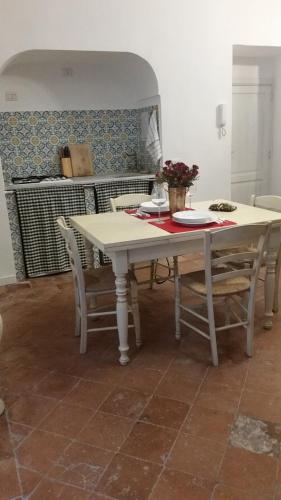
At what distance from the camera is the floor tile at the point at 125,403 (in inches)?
76.1

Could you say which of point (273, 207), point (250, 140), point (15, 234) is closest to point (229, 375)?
point (273, 207)

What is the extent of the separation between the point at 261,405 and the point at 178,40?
3.39m

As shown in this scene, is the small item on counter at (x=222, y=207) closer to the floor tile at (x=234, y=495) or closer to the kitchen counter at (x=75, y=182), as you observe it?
the kitchen counter at (x=75, y=182)

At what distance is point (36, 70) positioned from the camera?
402 centimetres

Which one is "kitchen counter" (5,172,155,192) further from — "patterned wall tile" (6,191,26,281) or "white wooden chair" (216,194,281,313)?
"white wooden chair" (216,194,281,313)

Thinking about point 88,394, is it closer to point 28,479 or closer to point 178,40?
point 28,479

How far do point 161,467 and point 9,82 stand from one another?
12.3 ft

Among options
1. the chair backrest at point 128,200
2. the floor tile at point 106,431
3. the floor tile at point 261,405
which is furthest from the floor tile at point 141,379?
the chair backrest at point 128,200

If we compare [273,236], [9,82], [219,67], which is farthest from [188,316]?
[9,82]

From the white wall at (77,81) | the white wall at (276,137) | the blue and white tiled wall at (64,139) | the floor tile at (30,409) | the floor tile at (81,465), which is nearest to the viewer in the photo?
the floor tile at (81,465)

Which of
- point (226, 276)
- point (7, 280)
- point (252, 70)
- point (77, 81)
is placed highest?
point (252, 70)

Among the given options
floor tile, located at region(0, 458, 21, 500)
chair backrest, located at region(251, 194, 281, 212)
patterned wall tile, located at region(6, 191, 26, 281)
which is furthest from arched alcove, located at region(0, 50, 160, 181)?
floor tile, located at region(0, 458, 21, 500)

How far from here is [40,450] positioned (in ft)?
5.63

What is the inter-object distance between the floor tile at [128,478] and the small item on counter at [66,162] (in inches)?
123
